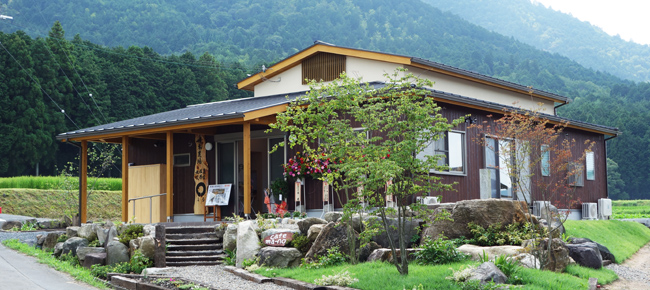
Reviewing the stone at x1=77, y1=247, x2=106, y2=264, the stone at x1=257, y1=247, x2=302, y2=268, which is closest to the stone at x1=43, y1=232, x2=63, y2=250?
the stone at x1=77, y1=247, x2=106, y2=264

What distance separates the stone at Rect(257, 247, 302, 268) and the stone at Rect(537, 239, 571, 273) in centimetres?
420

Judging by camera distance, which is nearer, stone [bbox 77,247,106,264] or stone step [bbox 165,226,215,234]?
stone [bbox 77,247,106,264]

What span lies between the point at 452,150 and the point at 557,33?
126m

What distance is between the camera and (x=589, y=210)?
65.4ft

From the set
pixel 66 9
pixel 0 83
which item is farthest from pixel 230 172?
pixel 66 9

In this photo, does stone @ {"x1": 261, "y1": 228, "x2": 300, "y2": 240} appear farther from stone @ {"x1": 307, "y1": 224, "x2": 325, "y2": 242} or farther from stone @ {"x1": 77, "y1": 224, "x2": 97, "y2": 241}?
stone @ {"x1": 77, "y1": 224, "x2": 97, "y2": 241}

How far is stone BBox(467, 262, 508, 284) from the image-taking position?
8.39 meters

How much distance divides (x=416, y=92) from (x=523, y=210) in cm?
353

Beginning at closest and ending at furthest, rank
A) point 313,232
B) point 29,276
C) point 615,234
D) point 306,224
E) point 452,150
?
point 29,276, point 313,232, point 306,224, point 452,150, point 615,234

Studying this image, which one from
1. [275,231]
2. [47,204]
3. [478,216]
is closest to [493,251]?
[478,216]

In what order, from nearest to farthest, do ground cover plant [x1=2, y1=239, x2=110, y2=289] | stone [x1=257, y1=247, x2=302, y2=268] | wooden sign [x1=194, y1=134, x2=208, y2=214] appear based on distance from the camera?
stone [x1=257, y1=247, x2=302, y2=268] < ground cover plant [x1=2, y1=239, x2=110, y2=289] < wooden sign [x1=194, y1=134, x2=208, y2=214]

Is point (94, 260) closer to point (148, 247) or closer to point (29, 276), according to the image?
point (148, 247)

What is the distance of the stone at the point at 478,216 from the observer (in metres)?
11.1

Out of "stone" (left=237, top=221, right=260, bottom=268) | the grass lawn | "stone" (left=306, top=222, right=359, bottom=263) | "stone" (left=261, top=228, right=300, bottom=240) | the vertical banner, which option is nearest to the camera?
the grass lawn
